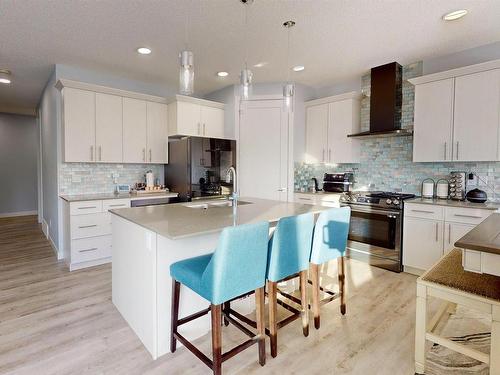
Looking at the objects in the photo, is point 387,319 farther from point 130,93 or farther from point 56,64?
point 56,64

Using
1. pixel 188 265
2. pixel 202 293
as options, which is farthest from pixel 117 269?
pixel 202 293

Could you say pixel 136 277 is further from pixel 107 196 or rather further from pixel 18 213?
pixel 18 213

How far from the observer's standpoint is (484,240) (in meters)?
1.46

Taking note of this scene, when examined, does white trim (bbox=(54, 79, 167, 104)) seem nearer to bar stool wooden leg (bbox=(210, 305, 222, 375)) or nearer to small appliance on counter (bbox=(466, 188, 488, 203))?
bar stool wooden leg (bbox=(210, 305, 222, 375))

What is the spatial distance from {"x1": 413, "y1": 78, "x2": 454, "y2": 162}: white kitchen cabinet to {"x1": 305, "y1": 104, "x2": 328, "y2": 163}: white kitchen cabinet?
53.6 inches

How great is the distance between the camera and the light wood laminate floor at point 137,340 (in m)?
1.85

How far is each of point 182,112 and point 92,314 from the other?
9.81 feet

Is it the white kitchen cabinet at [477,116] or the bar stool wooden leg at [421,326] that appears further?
the white kitchen cabinet at [477,116]

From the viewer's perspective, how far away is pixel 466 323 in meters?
2.35

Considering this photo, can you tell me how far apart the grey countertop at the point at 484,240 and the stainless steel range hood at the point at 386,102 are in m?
2.30

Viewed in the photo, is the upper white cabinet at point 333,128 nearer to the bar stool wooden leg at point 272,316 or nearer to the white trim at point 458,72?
the white trim at point 458,72

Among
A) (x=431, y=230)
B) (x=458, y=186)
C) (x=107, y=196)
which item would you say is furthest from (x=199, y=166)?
(x=458, y=186)

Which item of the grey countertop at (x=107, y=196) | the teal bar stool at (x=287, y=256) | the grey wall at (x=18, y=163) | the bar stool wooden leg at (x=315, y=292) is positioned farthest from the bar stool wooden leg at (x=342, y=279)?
the grey wall at (x=18, y=163)

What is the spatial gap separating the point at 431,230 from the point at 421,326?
1.87 meters
